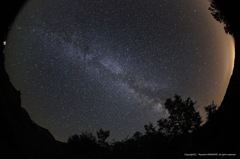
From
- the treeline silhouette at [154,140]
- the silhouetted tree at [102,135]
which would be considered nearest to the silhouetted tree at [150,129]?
the treeline silhouette at [154,140]

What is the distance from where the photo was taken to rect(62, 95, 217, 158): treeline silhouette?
6926 millimetres

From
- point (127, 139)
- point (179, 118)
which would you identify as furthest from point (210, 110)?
point (127, 139)

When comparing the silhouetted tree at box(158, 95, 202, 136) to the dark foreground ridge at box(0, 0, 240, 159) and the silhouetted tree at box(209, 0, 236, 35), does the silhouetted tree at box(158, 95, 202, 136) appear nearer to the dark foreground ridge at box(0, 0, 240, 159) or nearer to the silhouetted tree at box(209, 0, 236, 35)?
the dark foreground ridge at box(0, 0, 240, 159)

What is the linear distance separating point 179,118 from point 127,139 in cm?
195

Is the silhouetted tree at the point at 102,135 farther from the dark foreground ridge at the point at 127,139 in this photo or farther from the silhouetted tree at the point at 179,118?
the silhouetted tree at the point at 179,118

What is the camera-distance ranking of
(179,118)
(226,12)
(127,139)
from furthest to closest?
(127,139)
(179,118)
(226,12)

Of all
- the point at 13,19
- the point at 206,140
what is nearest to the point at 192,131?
the point at 206,140

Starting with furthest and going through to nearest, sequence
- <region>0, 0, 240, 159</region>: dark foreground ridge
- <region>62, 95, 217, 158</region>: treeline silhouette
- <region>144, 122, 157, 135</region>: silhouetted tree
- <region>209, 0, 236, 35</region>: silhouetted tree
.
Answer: <region>144, 122, 157, 135</region>: silhouetted tree → <region>62, 95, 217, 158</region>: treeline silhouette → <region>209, 0, 236, 35</region>: silhouetted tree → <region>0, 0, 240, 159</region>: dark foreground ridge

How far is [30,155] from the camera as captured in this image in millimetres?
5512

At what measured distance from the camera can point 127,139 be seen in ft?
26.8

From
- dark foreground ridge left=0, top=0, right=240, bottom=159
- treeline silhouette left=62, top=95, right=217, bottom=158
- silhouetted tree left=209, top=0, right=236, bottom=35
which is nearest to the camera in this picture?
dark foreground ridge left=0, top=0, right=240, bottom=159

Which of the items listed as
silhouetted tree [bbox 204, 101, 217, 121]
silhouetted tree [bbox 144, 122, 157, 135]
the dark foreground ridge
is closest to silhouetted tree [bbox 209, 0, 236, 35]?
the dark foreground ridge

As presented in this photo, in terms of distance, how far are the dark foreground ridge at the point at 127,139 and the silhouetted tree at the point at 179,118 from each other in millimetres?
244

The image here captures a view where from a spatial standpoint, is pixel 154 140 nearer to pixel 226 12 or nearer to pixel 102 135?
pixel 102 135
